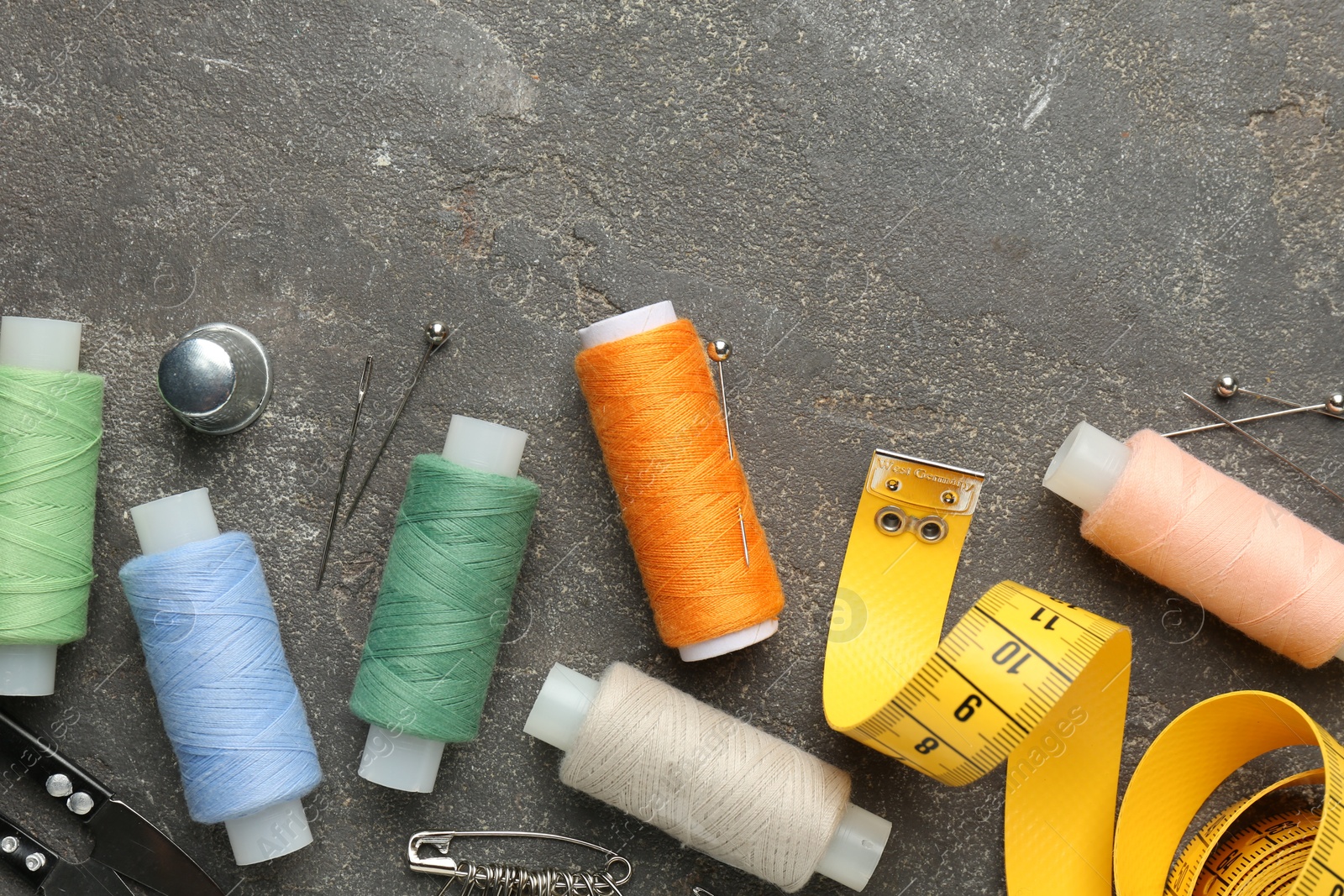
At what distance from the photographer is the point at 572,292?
178cm

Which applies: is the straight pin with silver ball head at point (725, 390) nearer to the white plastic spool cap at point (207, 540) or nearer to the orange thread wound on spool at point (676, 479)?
the orange thread wound on spool at point (676, 479)

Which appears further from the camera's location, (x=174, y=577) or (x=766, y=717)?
(x=766, y=717)

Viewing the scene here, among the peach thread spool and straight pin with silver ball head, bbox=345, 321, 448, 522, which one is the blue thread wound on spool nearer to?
straight pin with silver ball head, bbox=345, 321, 448, 522

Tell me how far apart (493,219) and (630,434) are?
0.54 m

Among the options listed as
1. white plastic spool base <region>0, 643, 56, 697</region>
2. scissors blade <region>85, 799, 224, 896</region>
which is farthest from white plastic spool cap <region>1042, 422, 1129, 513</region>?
white plastic spool base <region>0, 643, 56, 697</region>

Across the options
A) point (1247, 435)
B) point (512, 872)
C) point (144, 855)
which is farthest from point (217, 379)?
point (1247, 435)

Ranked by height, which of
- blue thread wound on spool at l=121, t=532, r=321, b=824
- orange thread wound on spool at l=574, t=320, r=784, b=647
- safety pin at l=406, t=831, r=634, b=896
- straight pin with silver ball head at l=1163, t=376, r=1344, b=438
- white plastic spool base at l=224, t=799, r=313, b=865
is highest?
straight pin with silver ball head at l=1163, t=376, r=1344, b=438

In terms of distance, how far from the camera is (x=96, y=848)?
1.68 m

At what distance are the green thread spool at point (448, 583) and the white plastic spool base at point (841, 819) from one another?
13cm

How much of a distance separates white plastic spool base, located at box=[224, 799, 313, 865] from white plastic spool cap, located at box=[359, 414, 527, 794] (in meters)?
0.15

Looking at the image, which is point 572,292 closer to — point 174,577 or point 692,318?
point 692,318

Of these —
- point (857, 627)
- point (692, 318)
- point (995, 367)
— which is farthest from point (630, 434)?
point (995, 367)

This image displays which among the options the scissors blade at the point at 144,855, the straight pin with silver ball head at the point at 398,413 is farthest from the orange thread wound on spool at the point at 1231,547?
the scissors blade at the point at 144,855

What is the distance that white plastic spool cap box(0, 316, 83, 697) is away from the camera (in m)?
1.60
